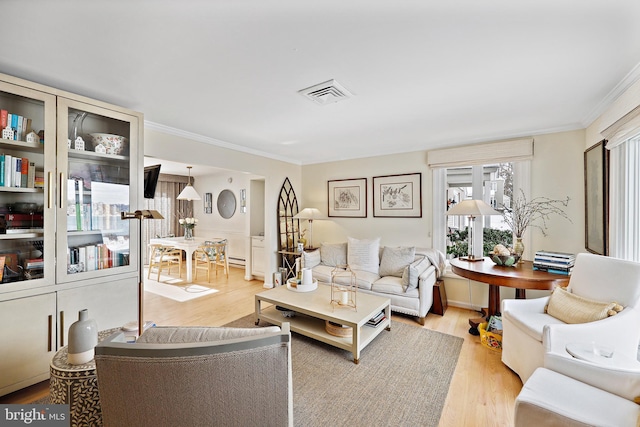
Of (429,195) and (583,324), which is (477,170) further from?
(583,324)

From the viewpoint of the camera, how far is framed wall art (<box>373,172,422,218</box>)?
4.03 meters

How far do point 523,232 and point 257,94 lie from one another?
349cm

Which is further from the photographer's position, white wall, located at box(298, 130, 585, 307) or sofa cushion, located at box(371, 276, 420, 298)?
sofa cushion, located at box(371, 276, 420, 298)

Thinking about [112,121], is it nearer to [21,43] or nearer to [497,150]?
[21,43]

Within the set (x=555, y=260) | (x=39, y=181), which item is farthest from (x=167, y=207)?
(x=555, y=260)

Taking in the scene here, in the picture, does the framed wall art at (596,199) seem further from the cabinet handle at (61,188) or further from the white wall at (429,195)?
the cabinet handle at (61,188)

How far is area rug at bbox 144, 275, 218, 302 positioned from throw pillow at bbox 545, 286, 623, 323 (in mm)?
4360

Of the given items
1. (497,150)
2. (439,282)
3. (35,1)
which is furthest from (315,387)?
(497,150)

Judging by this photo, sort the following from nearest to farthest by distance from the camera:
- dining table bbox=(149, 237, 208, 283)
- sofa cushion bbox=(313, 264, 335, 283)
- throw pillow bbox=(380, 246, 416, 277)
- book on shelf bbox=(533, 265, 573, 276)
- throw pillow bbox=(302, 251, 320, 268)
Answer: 1. book on shelf bbox=(533, 265, 573, 276)
2. throw pillow bbox=(380, 246, 416, 277)
3. sofa cushion bbox=(313, 264, 335, 283)
4. throw pillow bbox=(302, 251, 320, 268)
5. dining table bbox=(149, 237, 208, 283)

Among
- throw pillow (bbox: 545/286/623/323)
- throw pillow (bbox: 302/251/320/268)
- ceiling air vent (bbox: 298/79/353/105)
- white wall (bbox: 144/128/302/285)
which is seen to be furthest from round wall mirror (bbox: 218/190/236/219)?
throw pillow (bbox: 545/286/623/323)

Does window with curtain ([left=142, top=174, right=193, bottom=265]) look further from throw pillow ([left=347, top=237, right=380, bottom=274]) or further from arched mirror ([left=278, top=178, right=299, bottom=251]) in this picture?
throw pillow ([left=347, top=237, right=380, bottom=274])

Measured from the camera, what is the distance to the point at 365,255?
13.0 ft

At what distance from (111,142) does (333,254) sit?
306cm

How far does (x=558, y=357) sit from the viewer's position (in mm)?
1523
